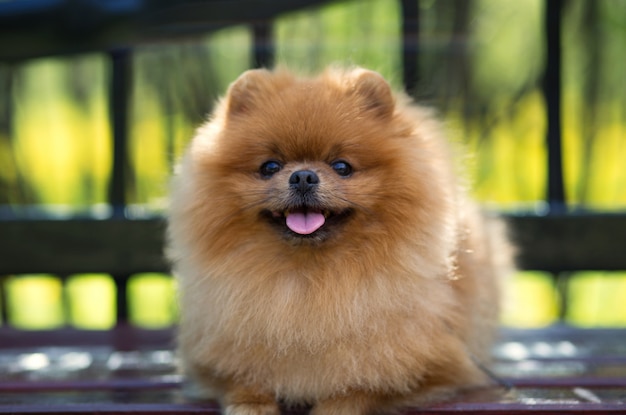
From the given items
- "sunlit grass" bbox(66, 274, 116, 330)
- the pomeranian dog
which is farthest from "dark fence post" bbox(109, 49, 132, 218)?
the pomeranian dog

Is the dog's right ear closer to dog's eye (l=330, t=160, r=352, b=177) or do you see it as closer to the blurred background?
dog's eye (l=330, t=160, r=352, b=177)

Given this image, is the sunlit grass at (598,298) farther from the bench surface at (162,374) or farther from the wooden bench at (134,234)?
the bench surface at (162,374)

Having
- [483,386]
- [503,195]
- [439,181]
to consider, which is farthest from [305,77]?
[503,195]

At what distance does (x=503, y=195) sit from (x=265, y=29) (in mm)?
1706

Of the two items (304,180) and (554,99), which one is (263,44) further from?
(304,180)

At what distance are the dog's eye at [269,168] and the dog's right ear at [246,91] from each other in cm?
21

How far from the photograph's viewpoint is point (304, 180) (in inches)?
90.4

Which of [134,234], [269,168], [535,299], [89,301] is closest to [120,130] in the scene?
[134,234]

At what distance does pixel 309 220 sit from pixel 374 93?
0.46 meters

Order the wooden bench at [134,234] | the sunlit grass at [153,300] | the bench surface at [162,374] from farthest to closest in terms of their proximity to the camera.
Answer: the sunlit grass at [153,300]
the wooden bench at [134,234]
the bench surface at [162,374]

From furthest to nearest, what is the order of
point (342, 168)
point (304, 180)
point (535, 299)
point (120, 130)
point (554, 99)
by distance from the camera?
point (535, 299) → point (120, 130) → point (554, 99) → point (342, 168) → point (304, 180)

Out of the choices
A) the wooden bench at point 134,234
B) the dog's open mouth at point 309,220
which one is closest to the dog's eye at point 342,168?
the dog's open mouth at point 309,220

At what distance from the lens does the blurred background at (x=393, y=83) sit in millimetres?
4238

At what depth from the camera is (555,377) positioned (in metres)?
2.93
